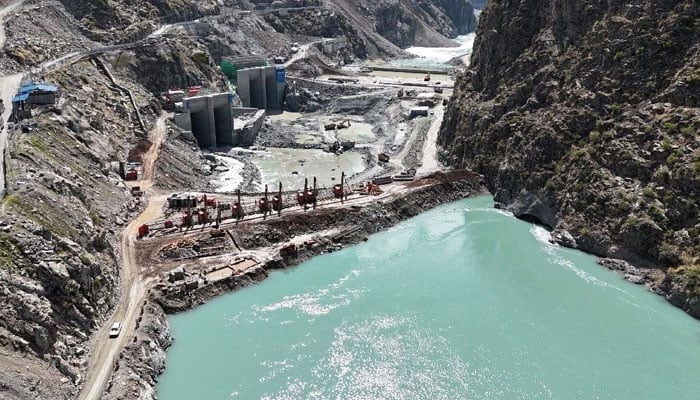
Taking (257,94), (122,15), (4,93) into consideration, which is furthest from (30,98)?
(257,94)

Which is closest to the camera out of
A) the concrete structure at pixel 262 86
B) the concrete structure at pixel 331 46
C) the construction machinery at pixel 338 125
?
the construction machinery at pixel 338 125

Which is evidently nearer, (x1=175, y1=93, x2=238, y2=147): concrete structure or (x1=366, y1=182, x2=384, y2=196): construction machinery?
(x1=366, y1=182, x2=384, y2=196): construction machinery

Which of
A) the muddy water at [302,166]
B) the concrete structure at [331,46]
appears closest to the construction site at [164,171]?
the muddy water at [302,166]

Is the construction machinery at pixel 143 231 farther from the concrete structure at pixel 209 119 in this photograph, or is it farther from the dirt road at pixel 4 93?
the concrete structure at pixel 209 119

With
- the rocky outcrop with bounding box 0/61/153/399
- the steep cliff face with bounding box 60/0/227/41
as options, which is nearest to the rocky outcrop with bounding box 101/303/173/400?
the rocky outcrop with bounding box 0/61/153/399

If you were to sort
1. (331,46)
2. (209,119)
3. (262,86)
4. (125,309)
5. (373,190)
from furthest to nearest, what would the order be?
1. (331,46)
2. (262,86)
3. (209,119)
4. (373,190)
5. (125,309)

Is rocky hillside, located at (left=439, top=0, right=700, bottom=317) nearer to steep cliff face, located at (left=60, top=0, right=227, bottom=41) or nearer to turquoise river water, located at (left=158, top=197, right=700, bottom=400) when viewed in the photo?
turquoise river water, located at (left=158, top=197, right=700, bottom=400)

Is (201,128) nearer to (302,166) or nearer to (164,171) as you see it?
(302,166)
